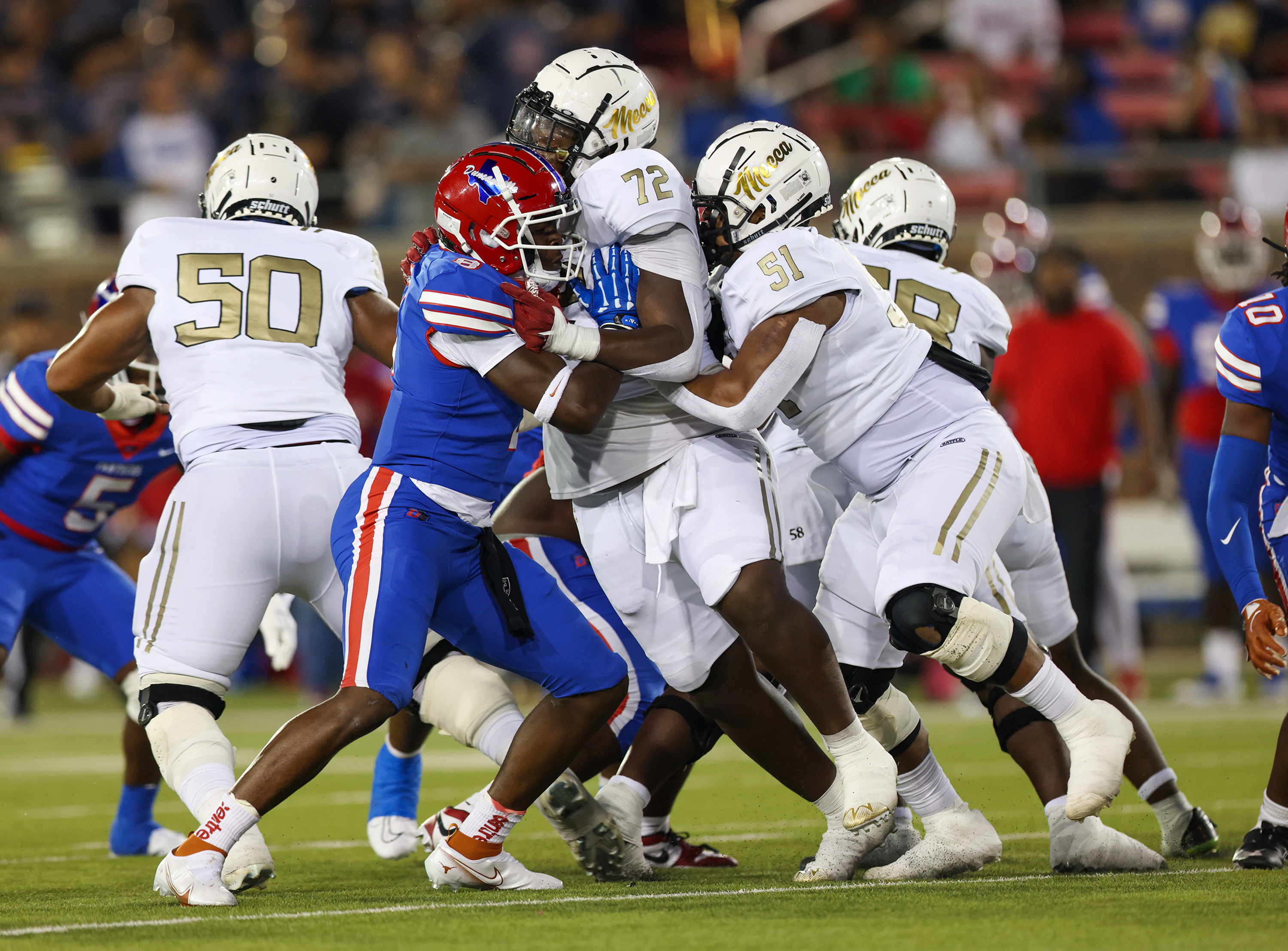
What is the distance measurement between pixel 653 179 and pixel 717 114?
8395mm

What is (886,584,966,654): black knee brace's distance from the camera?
4.16 m

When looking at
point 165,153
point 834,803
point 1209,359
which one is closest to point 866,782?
point 834,803

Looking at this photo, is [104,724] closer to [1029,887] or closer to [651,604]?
[651,604]

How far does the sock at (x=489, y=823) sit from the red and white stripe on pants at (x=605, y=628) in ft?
2.60

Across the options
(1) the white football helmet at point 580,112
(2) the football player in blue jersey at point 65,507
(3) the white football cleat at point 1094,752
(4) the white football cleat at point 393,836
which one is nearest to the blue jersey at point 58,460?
(2) the football player in blue jersey at point 65,507

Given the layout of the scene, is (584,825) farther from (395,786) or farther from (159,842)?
(159,842)

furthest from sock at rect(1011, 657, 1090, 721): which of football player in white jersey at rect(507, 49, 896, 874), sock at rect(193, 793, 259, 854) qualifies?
sock at rect(193, 793, 259, 854)

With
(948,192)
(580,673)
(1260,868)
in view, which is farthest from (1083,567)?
(580,673)

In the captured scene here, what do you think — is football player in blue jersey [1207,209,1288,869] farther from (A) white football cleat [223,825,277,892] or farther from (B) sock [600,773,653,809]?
(A) white football cleat [223,825,277,892]

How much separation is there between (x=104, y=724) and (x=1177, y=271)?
7.98m

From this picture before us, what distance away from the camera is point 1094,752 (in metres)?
4.23

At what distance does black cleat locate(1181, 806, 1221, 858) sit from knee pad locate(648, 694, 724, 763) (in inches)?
51.6

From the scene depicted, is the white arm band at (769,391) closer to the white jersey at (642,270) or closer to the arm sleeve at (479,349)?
the white jersey at (642,270)

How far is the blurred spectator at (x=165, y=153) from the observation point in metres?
12.5
